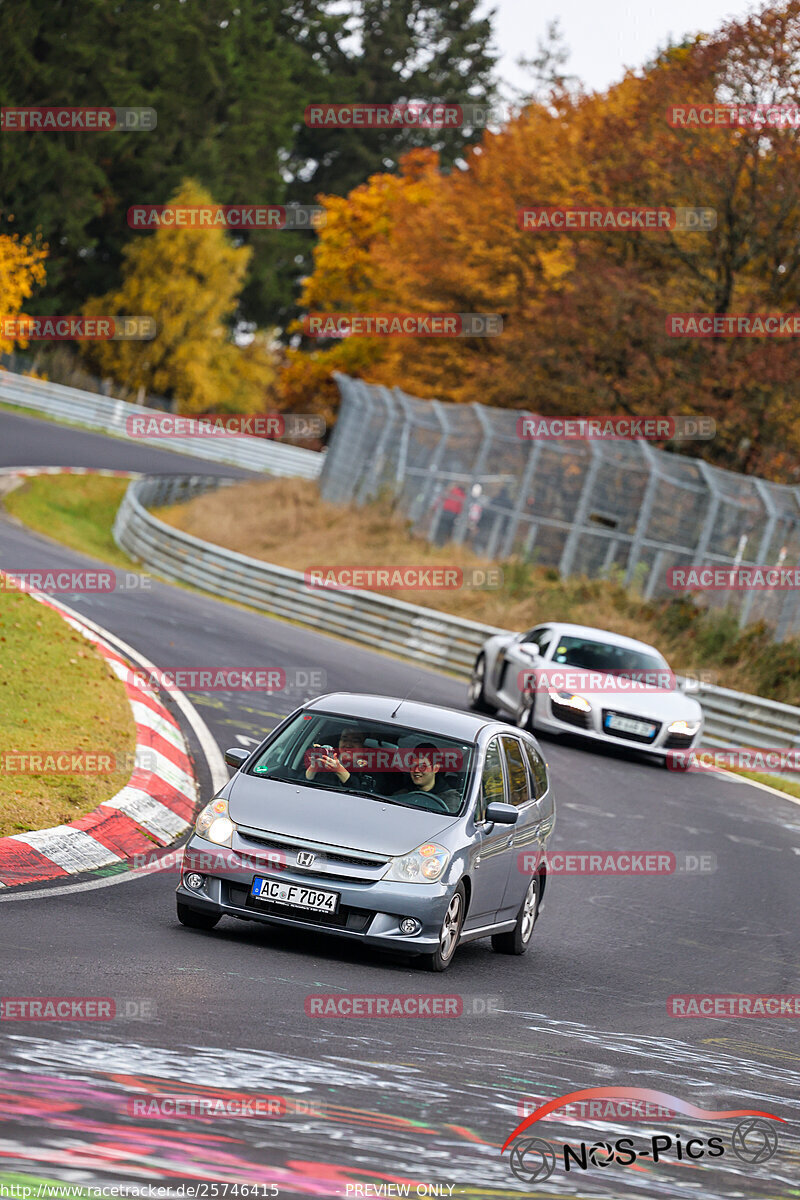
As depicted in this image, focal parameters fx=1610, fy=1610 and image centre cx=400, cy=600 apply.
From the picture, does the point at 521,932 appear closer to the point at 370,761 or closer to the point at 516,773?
the point at 516,773

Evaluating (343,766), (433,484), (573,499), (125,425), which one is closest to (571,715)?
(343,766)

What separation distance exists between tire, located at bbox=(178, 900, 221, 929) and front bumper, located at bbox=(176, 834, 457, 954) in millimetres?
74

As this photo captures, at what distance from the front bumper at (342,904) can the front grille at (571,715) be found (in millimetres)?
A: 11086

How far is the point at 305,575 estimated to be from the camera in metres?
29.4

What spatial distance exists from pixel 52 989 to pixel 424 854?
100 inches

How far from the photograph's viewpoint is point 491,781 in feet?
32.2

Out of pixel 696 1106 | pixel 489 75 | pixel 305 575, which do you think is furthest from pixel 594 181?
pixel 489 75

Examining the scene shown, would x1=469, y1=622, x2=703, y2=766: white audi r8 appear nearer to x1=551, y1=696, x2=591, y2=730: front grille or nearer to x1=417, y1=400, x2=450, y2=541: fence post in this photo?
x1=551, y1=696, x2=591, y2=730: front grille

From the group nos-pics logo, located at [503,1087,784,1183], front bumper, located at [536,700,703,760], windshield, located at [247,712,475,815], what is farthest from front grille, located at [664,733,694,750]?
nos-pics logo, located at [503,1087,784,1183]

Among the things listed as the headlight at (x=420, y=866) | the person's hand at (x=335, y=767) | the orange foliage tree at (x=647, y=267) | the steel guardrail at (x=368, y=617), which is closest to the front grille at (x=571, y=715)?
the steel guardrail at (x=368, y=617)

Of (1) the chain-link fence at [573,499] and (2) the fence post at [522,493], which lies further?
(2) the fence post at [522,493]

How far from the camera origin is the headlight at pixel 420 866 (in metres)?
8.55

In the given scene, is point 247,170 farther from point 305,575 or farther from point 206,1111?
point 206,1111

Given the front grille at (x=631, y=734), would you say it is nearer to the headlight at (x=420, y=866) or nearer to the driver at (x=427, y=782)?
the driver at (x=427, y=782)
